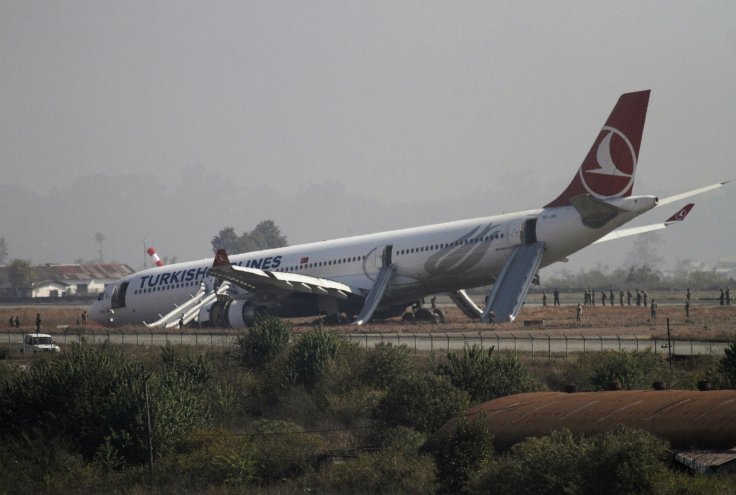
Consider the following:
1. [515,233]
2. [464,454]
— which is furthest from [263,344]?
[464,454]

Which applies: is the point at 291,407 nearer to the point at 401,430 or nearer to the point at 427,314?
the point at 401,430

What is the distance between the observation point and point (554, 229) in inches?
2206

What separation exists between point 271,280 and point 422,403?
84.8 ft

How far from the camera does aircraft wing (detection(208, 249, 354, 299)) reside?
6081 centimetres

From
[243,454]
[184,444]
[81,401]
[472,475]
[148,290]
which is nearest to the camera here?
[472,475]

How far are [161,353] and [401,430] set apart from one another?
19202mm

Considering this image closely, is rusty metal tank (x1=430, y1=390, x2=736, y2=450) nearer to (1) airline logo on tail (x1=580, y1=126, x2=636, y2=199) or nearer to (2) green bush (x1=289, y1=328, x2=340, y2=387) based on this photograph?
(2) green bush (x1=289, y1=328, x2=340, y2=387)

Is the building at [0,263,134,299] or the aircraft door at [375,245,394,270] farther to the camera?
the building at [0,263,134,299]

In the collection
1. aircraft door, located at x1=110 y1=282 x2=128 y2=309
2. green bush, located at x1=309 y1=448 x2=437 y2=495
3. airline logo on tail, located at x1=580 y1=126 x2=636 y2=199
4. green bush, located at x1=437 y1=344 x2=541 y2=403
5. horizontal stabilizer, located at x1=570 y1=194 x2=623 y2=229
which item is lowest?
green bush, located at x1=309 y1=448 x2=437 y2=495

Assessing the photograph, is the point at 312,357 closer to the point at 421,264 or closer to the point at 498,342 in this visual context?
the point at 498,342

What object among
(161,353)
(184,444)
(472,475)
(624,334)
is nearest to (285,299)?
(161,353)

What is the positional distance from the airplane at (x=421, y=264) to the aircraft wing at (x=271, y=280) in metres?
0.06

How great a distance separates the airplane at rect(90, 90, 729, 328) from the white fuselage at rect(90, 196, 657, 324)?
0.18ft

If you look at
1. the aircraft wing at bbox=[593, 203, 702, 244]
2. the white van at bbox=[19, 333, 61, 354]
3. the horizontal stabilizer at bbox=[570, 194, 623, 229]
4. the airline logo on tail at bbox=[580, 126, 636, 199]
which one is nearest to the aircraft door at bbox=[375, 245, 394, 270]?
the aircraft wing at bbox=[593, 203, 702, 244]
